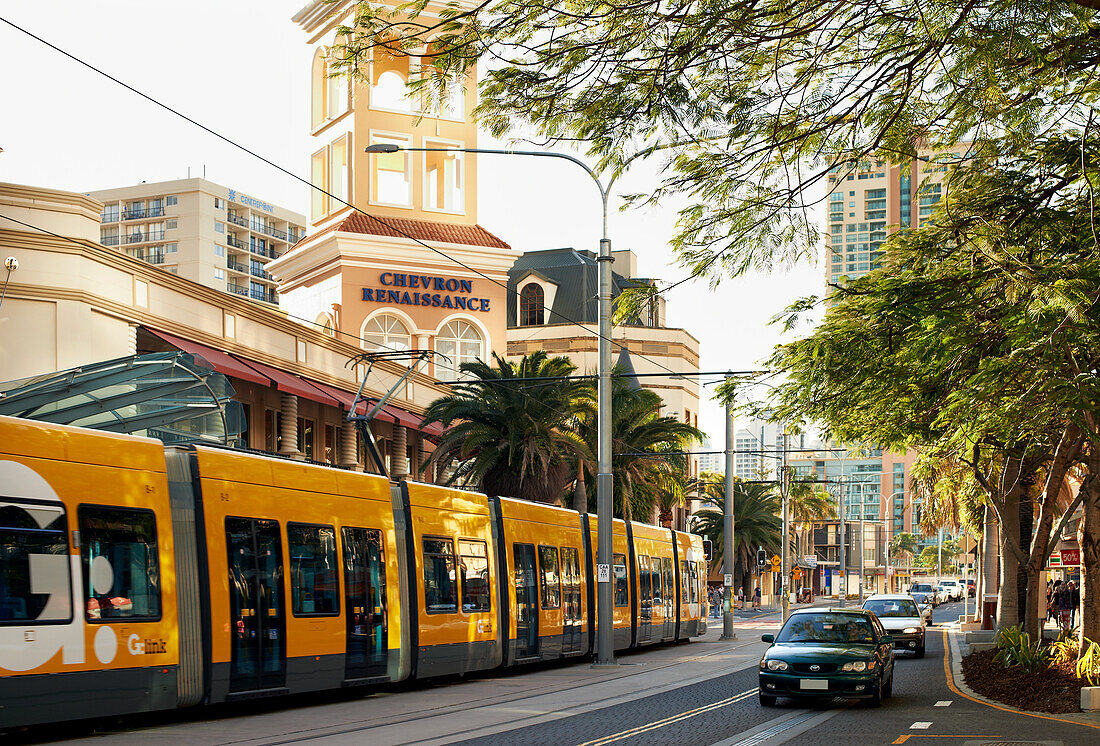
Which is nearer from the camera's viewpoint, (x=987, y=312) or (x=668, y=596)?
(x=987, y=312)

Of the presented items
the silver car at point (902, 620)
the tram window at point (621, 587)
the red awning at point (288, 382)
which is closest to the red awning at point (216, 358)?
the red awning at point (288, 382)

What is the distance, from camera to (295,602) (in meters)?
16.2

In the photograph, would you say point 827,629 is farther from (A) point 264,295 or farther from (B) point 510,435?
(A) point 264,295

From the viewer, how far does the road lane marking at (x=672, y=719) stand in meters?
13.8

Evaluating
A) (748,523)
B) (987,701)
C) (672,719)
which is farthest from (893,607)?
(748,523)

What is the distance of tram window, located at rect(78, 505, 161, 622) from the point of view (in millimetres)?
13117

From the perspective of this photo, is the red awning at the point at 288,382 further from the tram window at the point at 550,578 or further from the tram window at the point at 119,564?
the tram window at the point at 119,564

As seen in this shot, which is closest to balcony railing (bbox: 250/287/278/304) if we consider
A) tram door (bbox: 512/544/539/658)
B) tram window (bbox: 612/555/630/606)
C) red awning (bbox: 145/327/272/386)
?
red awning (bbox: 145/327/272/386)

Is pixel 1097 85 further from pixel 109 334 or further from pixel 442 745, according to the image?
pixel 109 334

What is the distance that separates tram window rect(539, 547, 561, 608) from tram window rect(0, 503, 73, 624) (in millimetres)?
13192

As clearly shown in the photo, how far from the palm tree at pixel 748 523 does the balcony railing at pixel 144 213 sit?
5940cm

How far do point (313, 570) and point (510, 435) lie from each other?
877 inches

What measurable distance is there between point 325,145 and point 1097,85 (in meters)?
48.8

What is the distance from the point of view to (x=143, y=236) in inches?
4513
